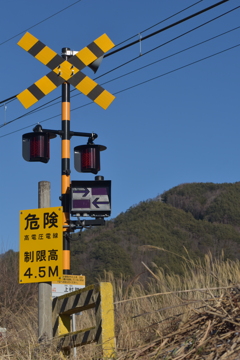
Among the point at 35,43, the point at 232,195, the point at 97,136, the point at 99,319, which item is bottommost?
the point at 99,319

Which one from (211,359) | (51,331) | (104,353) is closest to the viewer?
(211,359)

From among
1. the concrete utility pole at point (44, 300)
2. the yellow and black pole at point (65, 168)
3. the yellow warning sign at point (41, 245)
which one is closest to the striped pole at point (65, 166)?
the yellow and black pole at point (65, 168)

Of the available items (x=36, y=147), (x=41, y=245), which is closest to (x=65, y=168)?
(x=36, y=147)

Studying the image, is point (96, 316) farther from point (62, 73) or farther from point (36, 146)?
point (62, 73)

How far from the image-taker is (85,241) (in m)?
44.0

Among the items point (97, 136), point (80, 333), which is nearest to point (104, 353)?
point (80, 333)

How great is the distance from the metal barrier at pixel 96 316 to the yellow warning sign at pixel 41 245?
2.35ft

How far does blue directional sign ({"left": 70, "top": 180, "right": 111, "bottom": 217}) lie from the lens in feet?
24.4

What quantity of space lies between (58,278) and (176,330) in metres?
2.12

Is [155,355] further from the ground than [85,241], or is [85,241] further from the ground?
[85,241]

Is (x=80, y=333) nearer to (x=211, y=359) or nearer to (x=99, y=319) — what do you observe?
(x=99, y=319)

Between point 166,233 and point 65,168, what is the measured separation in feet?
132

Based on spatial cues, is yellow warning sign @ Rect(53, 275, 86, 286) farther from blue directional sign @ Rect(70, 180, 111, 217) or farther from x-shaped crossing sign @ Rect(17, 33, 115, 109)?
x-shaped crossing sign @ Rect(17, 33, 115, 109)

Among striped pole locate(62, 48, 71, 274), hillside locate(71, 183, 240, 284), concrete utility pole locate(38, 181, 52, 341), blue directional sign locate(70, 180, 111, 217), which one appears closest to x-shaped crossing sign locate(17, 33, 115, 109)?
striped pole locate(62, 48, 71, 274)
